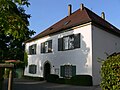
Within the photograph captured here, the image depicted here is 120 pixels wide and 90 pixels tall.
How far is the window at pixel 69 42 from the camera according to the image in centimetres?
2659

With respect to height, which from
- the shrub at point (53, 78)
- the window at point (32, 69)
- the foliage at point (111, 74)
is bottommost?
the shrub at point (53, 78)

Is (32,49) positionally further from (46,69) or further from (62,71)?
(62,71)

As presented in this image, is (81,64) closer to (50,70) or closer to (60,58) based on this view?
(60,58)

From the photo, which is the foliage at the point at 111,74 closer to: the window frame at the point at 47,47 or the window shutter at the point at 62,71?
the window shutter at the point at 62,71

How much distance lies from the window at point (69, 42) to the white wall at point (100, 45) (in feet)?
7.19

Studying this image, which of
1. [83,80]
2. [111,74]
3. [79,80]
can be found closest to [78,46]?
[79,80]

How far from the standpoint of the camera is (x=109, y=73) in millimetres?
5809

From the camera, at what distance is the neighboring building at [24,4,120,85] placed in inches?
992

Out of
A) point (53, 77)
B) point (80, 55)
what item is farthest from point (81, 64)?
point (53, 77)

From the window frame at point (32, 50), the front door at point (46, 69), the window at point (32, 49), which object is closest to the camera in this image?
the front door at point (46, 69)

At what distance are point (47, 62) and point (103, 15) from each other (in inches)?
577

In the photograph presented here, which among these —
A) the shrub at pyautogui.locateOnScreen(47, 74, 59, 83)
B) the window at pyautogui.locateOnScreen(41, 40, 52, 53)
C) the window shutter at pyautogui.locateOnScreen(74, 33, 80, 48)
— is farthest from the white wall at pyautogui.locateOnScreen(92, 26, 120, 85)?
the window at pyautogui.locateOnScreen(41, 40, 52, 53)

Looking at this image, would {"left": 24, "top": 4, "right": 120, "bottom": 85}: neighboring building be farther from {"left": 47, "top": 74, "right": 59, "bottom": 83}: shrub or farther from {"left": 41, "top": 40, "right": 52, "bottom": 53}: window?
{"left": 47, "top": 74, "right": 59, "bottom": 83}: shrub

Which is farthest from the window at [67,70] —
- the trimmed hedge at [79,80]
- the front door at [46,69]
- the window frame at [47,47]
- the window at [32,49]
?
the window at [32,49]
